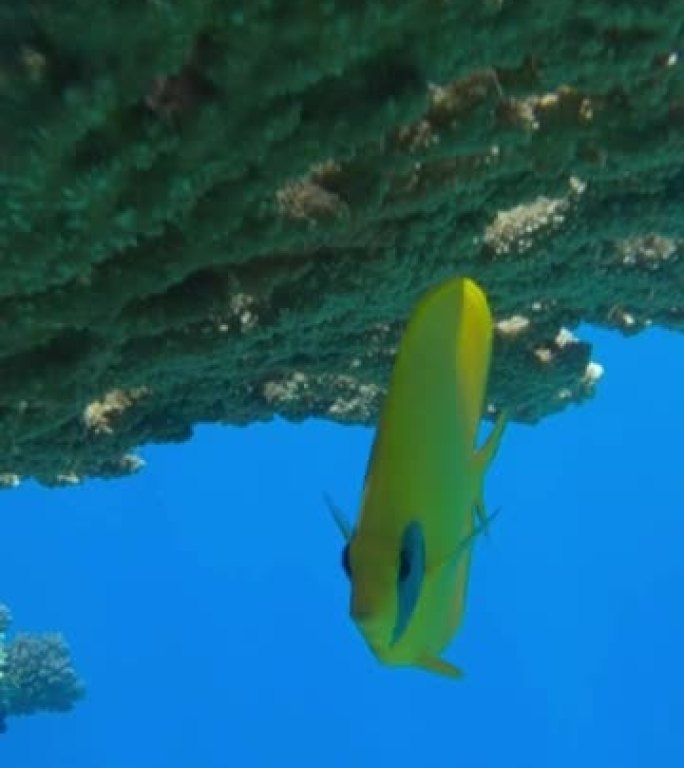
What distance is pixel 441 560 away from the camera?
59.2 inches

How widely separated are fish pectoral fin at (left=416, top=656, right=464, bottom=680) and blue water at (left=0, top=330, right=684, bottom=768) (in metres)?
67.8

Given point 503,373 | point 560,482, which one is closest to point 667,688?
point 560,482

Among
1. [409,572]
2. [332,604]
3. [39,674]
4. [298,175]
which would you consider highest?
[332,604]

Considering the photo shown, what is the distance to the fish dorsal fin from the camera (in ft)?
5.04

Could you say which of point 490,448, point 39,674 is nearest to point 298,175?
point 490,448

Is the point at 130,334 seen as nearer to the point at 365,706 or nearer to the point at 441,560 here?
the point at 441,560

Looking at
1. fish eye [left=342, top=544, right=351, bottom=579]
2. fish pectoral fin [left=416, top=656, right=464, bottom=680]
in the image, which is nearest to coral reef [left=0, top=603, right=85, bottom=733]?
fish pectoral fin [left=416, top=656, right=464, bottom=680]

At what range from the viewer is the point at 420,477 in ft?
4.85

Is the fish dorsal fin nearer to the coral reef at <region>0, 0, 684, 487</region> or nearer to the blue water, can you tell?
the coral reef at <region>0, 0, 684, 487</region>

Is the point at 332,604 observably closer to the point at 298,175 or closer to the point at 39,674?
the point at 39,674

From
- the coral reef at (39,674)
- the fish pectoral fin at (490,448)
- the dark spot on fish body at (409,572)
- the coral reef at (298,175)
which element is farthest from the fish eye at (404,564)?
the coral reef at (39,674)

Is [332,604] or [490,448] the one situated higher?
[332,604]

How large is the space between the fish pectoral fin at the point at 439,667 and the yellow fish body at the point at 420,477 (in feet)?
0.24

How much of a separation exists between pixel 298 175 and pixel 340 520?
143 cm
